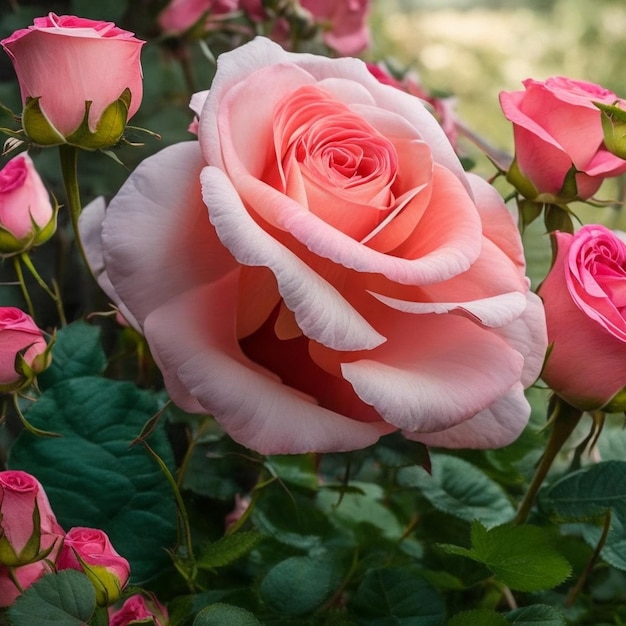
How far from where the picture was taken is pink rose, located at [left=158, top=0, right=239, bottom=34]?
0.58m

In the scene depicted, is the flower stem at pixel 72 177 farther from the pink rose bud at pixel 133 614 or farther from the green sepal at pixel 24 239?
the pink rose bud at pixel 133 614

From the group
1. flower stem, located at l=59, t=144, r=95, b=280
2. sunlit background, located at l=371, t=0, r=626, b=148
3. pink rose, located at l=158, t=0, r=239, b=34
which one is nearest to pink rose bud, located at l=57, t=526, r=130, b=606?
flower stem, located at l=59, t=144, r=95, b=280

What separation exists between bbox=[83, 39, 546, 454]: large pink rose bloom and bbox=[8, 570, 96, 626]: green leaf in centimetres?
6

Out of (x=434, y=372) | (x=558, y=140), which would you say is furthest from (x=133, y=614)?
(x=558, y=140)

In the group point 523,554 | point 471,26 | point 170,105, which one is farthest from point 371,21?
point 471,26

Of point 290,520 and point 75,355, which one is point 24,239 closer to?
point 75,355

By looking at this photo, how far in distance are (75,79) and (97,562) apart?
161 millimetres

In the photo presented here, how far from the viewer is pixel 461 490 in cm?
39

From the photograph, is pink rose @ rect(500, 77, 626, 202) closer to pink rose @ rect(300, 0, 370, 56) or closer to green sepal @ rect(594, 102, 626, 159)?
green sepal @ rect(594, 102, 626, 159)

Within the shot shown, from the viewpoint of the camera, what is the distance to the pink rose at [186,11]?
58cm

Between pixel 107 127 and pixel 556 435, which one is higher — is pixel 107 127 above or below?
above

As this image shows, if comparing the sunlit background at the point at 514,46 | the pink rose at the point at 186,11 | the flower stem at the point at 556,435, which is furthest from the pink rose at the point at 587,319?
the sunlit background at the point at 514,46

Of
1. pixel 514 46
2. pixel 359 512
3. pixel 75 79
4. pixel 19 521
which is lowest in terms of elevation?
pixel 514 46

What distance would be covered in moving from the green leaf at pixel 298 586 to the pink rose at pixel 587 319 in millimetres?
115
